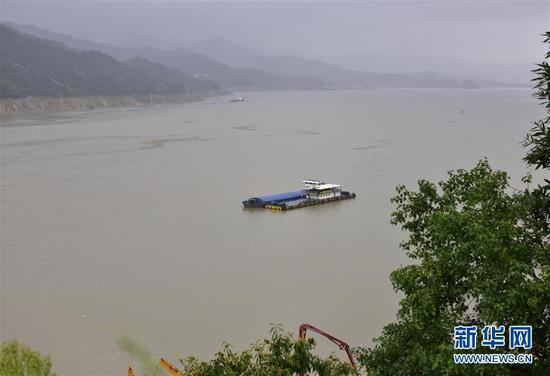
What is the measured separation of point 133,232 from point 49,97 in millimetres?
59061

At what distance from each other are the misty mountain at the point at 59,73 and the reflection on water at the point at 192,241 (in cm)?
4057

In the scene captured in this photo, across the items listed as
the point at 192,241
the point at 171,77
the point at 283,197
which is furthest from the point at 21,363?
the point at 171,77

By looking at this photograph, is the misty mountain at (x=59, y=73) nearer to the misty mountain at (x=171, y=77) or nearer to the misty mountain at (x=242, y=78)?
the misty mountain at (x=171, y=77)

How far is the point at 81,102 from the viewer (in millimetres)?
71938

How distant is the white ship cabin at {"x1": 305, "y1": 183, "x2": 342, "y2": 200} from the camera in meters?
19.8

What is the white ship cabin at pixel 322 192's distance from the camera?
19.8 m

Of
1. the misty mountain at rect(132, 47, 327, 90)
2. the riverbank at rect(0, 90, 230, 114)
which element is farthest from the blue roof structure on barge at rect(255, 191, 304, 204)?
the misty mountain at rect(132, 47, 327, 90)

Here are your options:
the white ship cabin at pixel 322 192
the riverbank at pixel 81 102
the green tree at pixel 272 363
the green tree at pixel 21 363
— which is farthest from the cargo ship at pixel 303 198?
the riverbank at pixel 81 102

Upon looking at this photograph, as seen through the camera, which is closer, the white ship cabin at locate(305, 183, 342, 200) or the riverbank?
the white ship cabin at locate(305, 183, 342, 200)

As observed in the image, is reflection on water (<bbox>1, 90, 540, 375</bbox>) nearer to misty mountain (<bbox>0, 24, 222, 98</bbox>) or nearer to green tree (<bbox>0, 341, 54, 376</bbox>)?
green tree (<bbox>0, 341, 54, 376</bbox>)

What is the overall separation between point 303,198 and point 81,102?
5850 centimetres

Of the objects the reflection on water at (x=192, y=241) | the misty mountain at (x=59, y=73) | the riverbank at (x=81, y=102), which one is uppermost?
the misty mountain at (x=59, y=73)

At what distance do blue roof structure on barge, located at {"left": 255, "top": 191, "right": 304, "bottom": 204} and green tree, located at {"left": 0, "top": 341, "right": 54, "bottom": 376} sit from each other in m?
15.5

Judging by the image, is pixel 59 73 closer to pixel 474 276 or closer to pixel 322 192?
pixel 322 192
